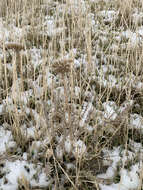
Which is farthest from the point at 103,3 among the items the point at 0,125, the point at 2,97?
the point at 0,125

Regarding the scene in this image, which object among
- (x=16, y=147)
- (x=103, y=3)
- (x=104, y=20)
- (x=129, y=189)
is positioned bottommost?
(x=129, y=189)

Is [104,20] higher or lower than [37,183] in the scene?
higher

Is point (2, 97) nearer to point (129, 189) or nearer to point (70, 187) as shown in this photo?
point (70, 187)

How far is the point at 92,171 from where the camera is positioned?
4.95 ft

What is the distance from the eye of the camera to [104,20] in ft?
11.4

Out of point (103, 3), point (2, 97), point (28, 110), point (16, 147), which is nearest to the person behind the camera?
point (16, 147)

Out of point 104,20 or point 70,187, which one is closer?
point 70,187

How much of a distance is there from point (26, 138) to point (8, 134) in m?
0.19

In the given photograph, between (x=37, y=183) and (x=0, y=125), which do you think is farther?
(x=0, y=125)

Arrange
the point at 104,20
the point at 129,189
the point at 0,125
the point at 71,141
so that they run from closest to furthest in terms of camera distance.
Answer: the point at 129,189 < the point at 71,141 < the point at 0,125 < the point at 104,20

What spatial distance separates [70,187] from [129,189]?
0.39 meters

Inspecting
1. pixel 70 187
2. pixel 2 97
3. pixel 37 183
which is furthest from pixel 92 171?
pixel 2 97

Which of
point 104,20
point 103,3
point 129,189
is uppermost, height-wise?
point 103,3

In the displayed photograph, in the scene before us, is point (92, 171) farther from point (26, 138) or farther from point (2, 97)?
point (2, 97)
